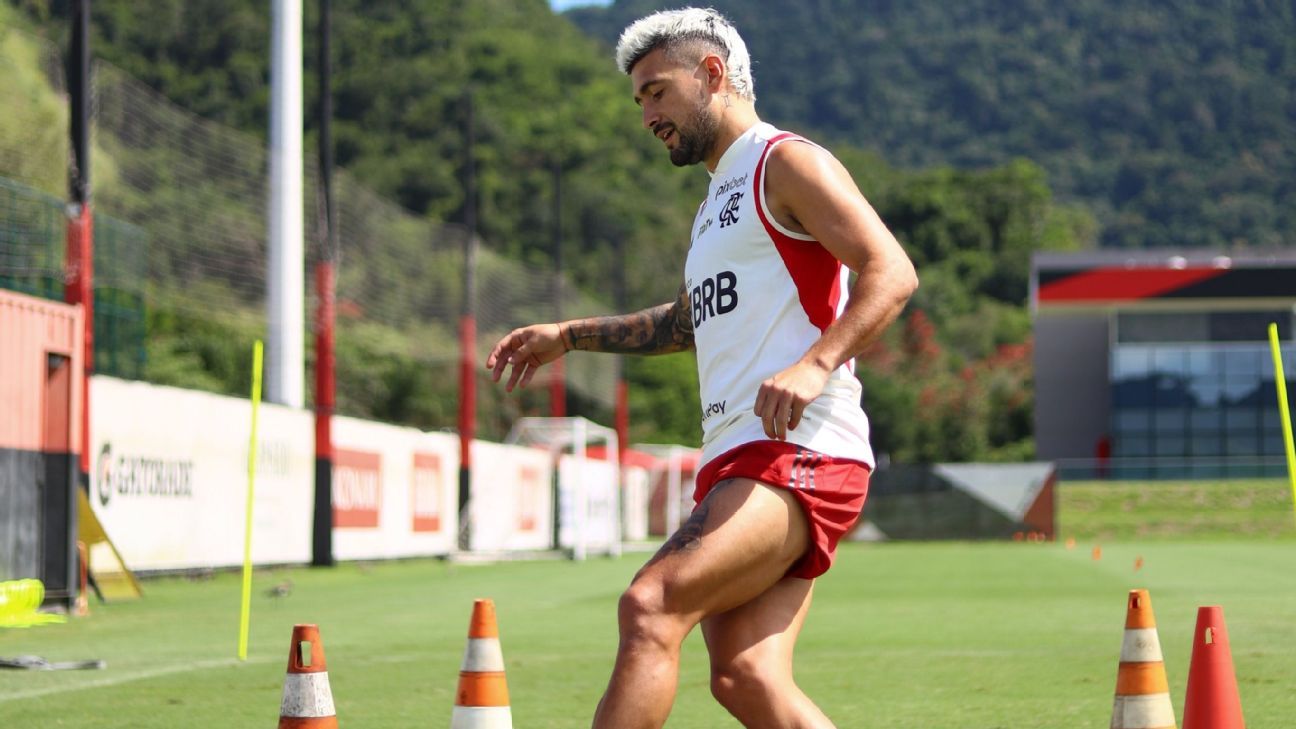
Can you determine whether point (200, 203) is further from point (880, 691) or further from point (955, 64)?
point (955, 64)

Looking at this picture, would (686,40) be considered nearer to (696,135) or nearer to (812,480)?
(696,135)

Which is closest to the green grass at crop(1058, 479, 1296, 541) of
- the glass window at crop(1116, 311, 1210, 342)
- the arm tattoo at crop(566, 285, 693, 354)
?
the glass window at crop(1116, 311, 1210, 342)

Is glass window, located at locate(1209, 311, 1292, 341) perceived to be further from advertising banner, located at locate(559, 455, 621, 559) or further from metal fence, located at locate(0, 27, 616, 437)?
advertising banner, located at locate(559, 455, 621, 559)

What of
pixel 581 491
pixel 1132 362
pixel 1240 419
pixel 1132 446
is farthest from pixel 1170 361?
pixel 581 491

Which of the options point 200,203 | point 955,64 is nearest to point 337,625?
point 200,203

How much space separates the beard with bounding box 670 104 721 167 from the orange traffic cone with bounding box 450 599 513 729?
1420 mm

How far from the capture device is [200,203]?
88.0 feet

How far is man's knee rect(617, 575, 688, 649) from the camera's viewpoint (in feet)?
13.8

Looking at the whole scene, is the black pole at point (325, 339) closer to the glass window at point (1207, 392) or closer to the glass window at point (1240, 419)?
the glass window at point (1207, 392)

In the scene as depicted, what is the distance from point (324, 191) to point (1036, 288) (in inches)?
1525

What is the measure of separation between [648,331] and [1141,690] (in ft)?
5.46

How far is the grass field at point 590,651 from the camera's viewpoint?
27.2 ft

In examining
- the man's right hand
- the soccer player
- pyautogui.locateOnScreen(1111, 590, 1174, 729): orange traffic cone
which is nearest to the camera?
the soccer player

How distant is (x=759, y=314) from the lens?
447 cm
